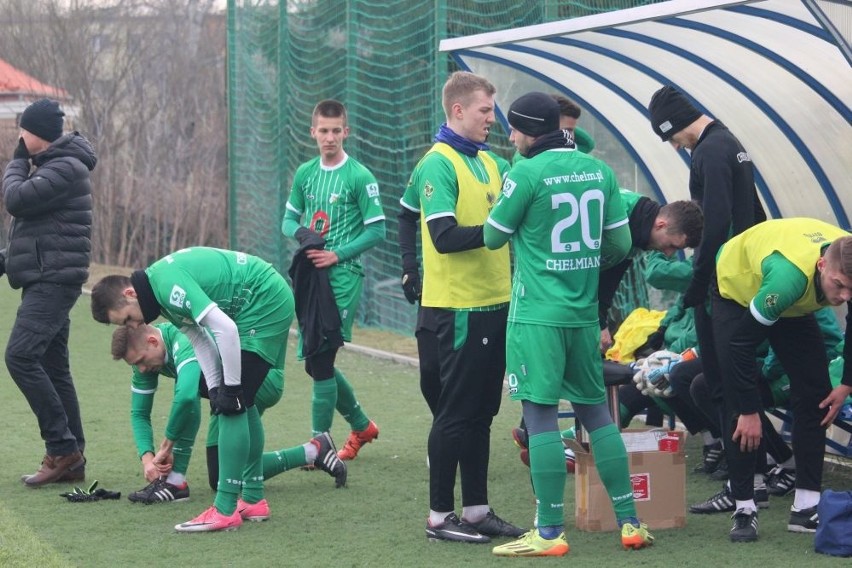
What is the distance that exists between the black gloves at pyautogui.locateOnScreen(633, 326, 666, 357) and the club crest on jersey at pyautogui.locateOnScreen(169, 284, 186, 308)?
2.68 metres

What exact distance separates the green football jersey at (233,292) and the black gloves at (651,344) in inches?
78.6

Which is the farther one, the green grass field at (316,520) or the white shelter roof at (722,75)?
the white shelter roof at (722,75)

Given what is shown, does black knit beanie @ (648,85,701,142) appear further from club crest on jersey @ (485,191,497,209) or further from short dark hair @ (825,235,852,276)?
short dark hair @ (825,235,852,276)

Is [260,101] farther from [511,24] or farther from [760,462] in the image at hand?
[760,462]

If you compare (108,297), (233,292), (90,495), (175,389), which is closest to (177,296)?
(108,297)

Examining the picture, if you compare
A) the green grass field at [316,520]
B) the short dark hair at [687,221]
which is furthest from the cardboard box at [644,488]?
the short dark hair at [687,221]

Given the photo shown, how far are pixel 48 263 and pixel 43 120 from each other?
2.44ft

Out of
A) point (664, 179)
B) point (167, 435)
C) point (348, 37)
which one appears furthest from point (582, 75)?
point (348, 37)

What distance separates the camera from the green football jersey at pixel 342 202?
732 centimetres

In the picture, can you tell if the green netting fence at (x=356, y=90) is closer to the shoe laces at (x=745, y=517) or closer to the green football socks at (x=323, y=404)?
the green football socks at (x=323, y=404)

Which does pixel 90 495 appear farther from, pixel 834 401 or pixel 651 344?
pixel 834 401

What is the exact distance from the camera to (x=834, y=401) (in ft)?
17.4

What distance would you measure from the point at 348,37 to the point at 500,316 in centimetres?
875

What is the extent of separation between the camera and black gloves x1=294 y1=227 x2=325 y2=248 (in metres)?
7.16
